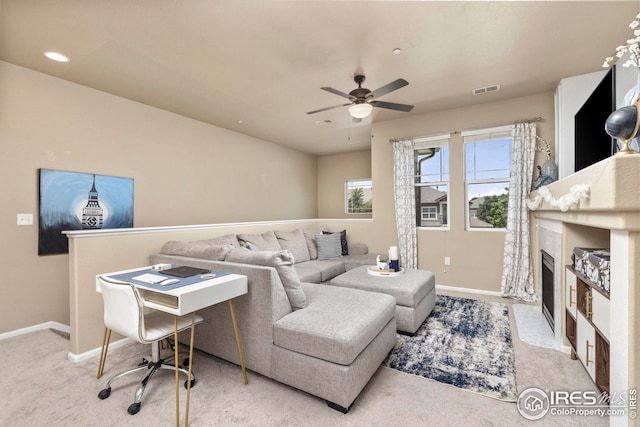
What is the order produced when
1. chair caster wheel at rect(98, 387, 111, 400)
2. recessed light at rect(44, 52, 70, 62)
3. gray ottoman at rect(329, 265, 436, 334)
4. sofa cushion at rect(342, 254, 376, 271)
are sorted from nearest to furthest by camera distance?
1. chair caster wheel at rect(98, 387, 111, 400)
2. recessed light at rect(44, 52, 70, 62)
3. gray ottoman at rect(329, 265, 436, 334)
4. sofa cushion at rect(342, 254, 376, 271)

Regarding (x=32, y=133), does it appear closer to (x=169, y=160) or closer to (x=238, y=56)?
(x=169, y=160)

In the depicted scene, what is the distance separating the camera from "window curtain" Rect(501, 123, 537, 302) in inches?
147

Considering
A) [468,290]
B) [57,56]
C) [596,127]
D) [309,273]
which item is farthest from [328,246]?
[57,56]

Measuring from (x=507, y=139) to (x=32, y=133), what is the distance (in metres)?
5.84

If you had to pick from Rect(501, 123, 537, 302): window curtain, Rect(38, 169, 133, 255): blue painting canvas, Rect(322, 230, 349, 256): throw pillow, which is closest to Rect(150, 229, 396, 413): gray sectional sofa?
Rect(38, 169, 133, 255): blue painting canvas

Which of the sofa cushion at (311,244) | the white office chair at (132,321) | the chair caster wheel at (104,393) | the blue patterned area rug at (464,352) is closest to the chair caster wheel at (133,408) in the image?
the white office chair at (132,321)

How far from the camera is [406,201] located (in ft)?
15.0

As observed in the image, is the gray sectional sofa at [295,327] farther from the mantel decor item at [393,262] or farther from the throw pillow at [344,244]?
the throw pillow at [344,244]

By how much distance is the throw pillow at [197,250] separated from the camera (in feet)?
7.84

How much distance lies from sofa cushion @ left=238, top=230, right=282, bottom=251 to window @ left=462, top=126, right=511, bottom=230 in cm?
302

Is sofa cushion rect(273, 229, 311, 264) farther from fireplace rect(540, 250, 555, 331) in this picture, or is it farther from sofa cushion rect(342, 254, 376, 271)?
fireplace rect(540, 250, 555, 331)

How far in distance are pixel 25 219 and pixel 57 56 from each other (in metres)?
1.66

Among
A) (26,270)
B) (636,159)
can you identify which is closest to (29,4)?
(26,270)

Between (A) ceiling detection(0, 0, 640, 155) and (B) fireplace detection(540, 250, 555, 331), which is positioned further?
(B) fireplace detection(540, 250, 555, 331)
